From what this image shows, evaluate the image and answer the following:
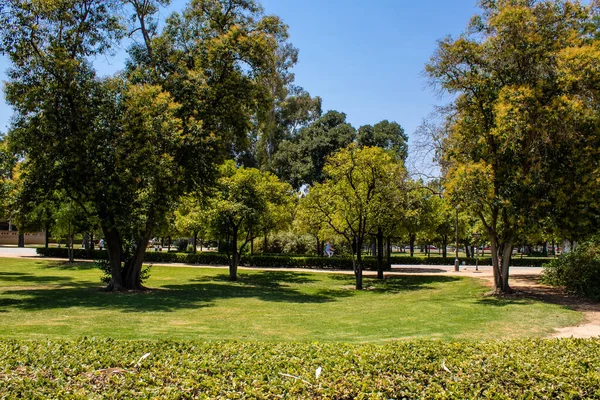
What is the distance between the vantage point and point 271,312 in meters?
14.1

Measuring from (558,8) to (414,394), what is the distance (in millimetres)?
15730

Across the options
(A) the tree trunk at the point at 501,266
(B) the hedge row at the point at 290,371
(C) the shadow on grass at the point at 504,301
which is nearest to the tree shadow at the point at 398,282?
(A) the tree trunk at the point at 501,266

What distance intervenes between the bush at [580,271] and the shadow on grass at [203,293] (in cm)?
547

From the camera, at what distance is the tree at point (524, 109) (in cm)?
1453

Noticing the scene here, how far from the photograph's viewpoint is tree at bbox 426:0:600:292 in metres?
14.5

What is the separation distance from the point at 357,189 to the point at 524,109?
7949mm

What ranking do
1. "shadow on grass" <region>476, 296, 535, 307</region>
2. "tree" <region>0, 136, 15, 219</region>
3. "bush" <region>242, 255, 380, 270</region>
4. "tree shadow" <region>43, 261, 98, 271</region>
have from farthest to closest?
"bush" <region>242, 255, 380, 270</region>
"tree shadow" <region>43, 261, 98, 271</region>
"tree" <region>0, 136, 15, 219</region>
"shadow on grass" <region>476, 296, 535, 307</region>

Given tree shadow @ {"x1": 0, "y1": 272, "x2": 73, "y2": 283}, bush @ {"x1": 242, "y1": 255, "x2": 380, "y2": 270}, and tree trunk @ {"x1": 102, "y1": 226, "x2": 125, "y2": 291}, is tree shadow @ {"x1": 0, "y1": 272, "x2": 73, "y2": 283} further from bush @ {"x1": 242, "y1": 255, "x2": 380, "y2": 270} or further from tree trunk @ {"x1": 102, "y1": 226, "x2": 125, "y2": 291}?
bush @ {"x1": 242, "y1": 255, "x2": 380, "y2": 270}

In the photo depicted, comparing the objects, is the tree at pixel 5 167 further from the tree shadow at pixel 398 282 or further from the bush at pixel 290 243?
the bush at pixel 290 243

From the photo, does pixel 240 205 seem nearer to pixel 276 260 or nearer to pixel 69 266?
pixel 276 260

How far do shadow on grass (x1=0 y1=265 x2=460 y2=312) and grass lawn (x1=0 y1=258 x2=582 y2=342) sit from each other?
0.12 ft

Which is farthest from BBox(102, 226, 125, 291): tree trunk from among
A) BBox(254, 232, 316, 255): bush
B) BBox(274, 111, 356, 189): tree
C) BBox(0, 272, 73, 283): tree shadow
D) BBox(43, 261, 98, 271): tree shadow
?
BBox(274, 111, 356, 189): tree

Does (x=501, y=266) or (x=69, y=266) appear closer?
(x=501, y=266)

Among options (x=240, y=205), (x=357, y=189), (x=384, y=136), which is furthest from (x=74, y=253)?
(x=384, y=136)
